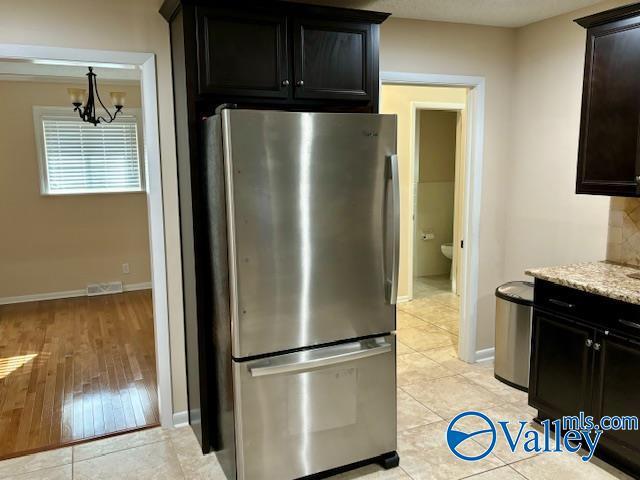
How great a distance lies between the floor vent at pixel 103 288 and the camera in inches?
240

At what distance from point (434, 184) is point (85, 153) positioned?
4.23 m

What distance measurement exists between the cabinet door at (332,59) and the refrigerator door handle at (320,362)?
4.20ft

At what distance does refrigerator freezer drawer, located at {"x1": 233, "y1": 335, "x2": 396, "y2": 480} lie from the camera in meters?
2.32

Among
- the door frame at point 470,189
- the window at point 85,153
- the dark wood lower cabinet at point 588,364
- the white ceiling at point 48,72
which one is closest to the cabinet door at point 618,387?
the dark wood lower cabinet at point 588,364

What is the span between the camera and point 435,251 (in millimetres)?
6852

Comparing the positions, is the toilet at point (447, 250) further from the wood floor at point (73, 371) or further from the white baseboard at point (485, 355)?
the wood floor at point (73, 371)

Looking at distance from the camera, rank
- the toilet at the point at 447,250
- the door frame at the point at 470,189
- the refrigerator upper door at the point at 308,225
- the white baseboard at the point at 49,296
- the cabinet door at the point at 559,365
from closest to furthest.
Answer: the refrigerator upper door at the point at 308,225 → the cabinet door at the point at 559,365 → the door frame at the point at 470,189 → the white baseboard at the point at 49,296 → the toilet at the point at 447,250

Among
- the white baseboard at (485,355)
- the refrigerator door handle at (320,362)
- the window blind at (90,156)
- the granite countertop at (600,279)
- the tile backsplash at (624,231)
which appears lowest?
the white baseboard at (485,355)

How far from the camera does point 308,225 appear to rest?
7.52ft

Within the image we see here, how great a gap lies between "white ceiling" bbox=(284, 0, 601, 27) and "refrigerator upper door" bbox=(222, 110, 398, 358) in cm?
107

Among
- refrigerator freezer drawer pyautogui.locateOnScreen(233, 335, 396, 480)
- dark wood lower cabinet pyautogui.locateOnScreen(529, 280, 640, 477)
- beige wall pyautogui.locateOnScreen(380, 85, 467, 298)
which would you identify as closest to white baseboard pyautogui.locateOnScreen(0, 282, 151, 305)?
beige wall pyautogui.locateOnScreen(380, 85, 467, 298)

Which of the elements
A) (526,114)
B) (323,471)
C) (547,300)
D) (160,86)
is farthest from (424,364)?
→ (160,86)

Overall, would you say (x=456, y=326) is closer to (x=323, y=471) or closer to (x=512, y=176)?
(x=512, y=176)

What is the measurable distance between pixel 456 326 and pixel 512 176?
161 cm
